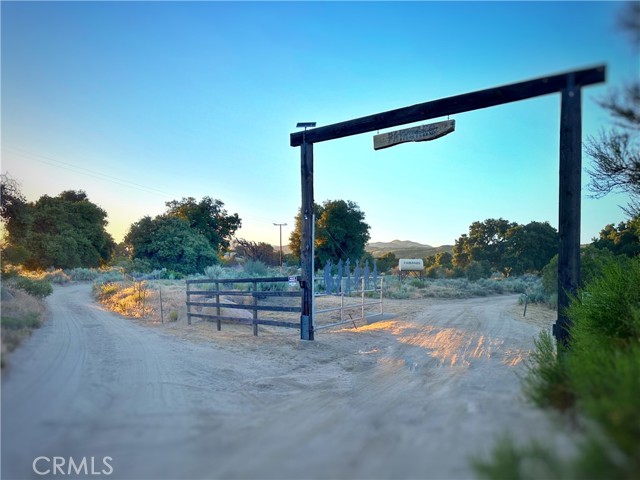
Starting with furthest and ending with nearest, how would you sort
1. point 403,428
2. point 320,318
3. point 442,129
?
point 320,318, point 442,129, point 403,428

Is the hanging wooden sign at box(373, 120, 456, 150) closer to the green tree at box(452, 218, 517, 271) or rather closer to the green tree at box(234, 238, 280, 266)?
the green tree at box(234, 238, 280, 266)

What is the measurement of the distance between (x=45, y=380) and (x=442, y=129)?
745 cm

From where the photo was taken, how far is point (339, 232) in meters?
41.4

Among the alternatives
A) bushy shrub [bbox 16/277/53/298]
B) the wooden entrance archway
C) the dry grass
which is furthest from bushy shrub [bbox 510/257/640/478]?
bushy shrub [bbox 16/277/53/298]

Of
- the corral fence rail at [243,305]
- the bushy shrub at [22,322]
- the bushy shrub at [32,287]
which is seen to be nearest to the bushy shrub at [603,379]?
the bushy shrub at [22,322]

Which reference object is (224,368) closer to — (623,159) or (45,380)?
(45,380)

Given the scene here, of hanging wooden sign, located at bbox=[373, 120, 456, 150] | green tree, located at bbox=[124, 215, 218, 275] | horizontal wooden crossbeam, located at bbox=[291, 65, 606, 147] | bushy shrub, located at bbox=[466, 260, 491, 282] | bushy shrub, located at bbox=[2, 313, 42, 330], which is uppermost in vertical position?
horizontal wooden crossbeam, located at bbox=[291, 65, 606, 147]

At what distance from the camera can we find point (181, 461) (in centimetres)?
336

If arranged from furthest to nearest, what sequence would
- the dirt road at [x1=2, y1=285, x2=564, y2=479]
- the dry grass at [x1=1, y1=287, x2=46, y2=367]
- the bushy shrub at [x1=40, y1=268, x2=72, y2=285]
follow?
the bushy shrub at [x1=40, y1=268, x2=72, y2=285], the dry grass at [x1=1, y1=287, x2=46, y2=367], the dirt road at [x1=2, y1=285, x2=564, y2=479]

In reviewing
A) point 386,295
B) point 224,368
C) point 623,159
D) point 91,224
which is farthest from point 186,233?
point 623,159

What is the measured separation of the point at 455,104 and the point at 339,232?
110ft
